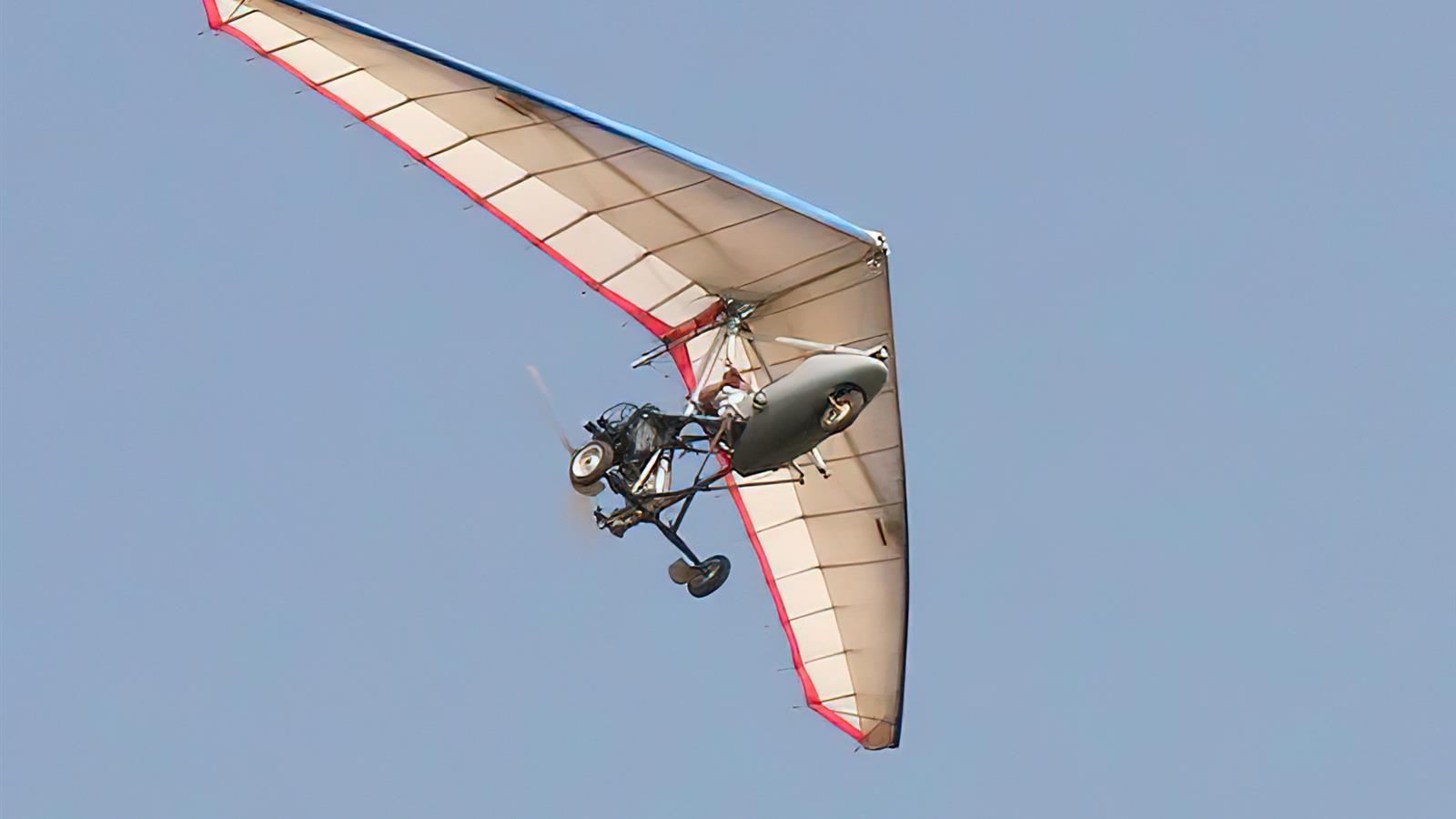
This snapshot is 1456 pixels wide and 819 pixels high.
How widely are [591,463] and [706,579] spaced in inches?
103

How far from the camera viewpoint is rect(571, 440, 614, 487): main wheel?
3397 cm

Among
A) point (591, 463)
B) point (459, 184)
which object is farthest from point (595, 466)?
point (459, 184)

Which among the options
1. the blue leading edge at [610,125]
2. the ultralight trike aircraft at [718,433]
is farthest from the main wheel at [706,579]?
the blue leading edge at [610,125]

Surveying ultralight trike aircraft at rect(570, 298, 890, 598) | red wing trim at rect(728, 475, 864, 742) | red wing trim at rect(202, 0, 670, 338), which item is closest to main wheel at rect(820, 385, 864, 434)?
ultralight trike aircraft at rect(570, 298, 890, 598)

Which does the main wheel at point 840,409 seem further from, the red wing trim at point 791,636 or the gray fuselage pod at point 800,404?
the red wing trim at point 791,636

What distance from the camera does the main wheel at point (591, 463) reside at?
34.0 m

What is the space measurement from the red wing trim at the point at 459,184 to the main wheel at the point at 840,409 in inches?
157

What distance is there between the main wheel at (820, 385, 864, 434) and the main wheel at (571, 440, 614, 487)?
3096 mm

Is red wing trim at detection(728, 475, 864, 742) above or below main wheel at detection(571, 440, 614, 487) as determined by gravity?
below

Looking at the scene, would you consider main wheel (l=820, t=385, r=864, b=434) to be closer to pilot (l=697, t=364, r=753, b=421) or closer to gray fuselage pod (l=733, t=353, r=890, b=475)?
gray fuselage pod (l=733, t=353, r=890, b=475)

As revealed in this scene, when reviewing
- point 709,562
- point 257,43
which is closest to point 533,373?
point 709,562

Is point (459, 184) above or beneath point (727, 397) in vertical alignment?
above

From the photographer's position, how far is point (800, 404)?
33.7 m

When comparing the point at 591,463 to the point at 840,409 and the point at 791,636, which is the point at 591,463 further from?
the point at 791,636
